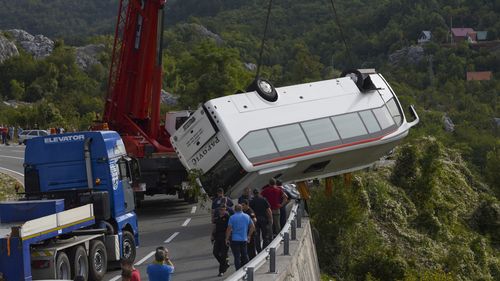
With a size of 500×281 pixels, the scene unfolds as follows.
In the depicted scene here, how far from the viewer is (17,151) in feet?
153

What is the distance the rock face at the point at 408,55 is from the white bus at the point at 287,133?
131218 mm

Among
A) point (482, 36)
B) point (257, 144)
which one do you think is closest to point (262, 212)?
point (257, 144)

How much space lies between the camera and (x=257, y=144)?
62.8 ft

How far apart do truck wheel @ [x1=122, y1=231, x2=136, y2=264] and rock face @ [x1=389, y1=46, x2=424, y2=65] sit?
13788cm

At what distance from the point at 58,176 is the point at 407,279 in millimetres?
8785

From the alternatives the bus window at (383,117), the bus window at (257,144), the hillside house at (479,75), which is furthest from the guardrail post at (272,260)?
the hillside house at (479,75)

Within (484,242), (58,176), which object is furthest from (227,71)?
(58,176)

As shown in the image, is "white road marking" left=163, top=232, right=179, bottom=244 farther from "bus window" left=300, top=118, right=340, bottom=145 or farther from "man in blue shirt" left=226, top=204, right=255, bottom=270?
"man in blue shirt" left=226, top=204, right=255, bottom=270

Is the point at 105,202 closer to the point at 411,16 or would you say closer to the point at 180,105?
the point at 180,105

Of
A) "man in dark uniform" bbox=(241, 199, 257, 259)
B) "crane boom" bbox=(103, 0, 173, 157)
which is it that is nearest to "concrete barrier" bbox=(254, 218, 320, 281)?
"man in dark uniform" bbox=(241, 199, 257, 259)

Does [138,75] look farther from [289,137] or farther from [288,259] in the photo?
[288,259]

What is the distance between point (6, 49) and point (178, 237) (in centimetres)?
11337

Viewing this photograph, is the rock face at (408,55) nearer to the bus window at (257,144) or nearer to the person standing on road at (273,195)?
the bus window at (257,144)

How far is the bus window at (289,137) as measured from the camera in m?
19.5
